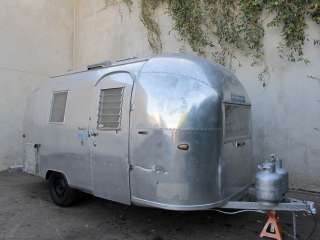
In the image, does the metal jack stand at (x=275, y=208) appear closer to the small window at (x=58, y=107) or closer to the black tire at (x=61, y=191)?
the black tire at (x=61, y=191)

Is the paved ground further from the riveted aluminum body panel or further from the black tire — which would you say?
the riveted aluminum body panel

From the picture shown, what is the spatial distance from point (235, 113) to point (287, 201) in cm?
142

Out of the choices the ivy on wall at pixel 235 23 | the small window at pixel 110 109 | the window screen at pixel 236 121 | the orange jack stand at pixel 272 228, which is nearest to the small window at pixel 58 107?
the small window at pixel 110 109

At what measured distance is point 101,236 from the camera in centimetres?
545

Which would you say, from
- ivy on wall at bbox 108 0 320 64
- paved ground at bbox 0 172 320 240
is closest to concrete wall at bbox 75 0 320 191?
ivy on wall at bbox 108 0 320 64

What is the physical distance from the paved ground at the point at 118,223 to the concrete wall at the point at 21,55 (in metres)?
3.92

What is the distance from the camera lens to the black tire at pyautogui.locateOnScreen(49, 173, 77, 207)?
678 centimetres

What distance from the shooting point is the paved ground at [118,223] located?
18.0 feet

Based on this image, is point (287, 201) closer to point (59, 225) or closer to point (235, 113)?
point (235, 113)

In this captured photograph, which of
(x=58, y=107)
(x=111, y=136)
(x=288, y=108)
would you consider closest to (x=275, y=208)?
(x=111, y=136)

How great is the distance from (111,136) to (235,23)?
14.8 ft

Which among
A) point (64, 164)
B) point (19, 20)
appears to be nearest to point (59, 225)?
point (64, 164)

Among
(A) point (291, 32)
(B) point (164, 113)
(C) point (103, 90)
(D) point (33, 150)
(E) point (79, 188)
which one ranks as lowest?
(E) point (79, 188)

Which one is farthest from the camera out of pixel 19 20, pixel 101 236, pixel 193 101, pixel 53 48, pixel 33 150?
pixel 53 48
